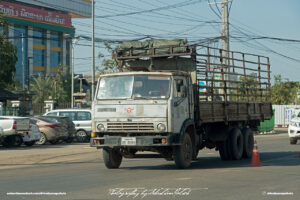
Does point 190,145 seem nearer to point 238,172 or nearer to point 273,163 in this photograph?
point 238,172

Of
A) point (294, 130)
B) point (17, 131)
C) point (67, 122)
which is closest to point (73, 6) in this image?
point (67, 122)

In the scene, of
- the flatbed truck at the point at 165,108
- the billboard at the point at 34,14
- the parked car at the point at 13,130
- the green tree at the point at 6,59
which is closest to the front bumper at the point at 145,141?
the flatbed truck at the point at 165,108

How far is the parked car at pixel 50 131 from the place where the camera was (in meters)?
27.5

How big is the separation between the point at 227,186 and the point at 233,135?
6.52 meters

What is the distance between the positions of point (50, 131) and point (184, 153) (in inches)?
588

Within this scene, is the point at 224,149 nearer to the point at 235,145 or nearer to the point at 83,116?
the point at 235,145

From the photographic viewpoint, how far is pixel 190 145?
14070 millimetres

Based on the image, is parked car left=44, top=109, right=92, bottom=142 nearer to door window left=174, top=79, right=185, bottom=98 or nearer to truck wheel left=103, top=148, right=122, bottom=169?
truck wheel left=103, top=148, right=122, bottom=169

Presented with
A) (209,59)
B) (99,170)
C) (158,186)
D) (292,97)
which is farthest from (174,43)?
(292,97)

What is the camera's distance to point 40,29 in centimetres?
11062

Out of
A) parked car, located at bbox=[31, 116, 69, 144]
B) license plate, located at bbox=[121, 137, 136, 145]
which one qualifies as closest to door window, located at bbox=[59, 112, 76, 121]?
parked car, located at bbox=[31, 116, 69, 144]

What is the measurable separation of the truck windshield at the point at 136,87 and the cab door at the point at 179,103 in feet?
0.80

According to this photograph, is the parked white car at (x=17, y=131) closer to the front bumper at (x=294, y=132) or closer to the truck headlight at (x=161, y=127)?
the front bumper at (x=294, y=132)

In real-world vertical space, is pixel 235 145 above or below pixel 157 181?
above
